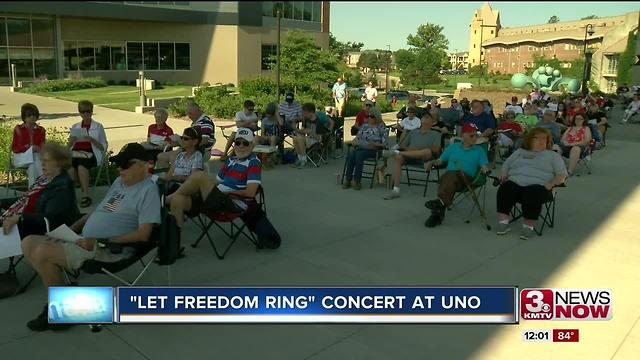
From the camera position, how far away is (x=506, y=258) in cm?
521

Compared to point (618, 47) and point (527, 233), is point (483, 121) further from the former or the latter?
point (618, 47)

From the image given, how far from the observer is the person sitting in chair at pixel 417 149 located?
7488 millimetres

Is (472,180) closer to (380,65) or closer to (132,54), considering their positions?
(132,54)

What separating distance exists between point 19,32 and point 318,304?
33899mm

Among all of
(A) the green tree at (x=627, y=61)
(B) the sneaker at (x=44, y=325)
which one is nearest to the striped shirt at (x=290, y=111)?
(B) the sneaker at (x=44, y=325)

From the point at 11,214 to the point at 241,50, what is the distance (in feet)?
110

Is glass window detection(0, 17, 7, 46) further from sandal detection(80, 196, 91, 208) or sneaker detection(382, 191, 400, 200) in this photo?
sneaker detection(382, 191, 400, 200)

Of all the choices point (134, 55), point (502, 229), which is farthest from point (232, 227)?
point (134, 55)

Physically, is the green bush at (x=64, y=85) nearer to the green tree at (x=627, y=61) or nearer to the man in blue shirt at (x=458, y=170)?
the man in blue shirt at (x=458, y=170)

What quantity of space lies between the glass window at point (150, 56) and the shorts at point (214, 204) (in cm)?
3318

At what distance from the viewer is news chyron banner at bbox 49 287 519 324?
364 cm

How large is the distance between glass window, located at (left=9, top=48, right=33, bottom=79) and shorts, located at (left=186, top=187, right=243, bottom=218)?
104ft

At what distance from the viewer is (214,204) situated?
4.71 m

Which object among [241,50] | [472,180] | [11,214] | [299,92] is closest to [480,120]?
[472,180]
